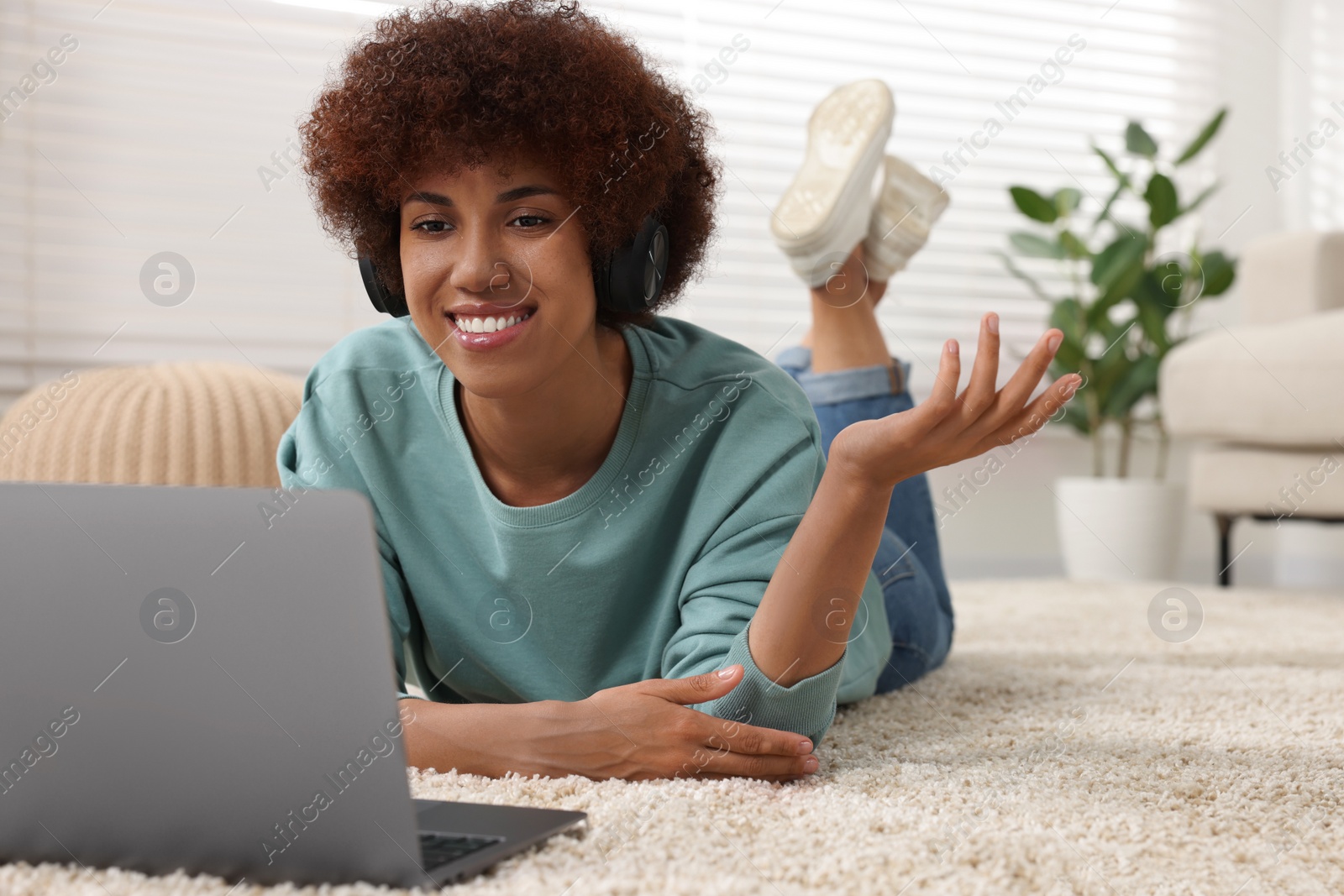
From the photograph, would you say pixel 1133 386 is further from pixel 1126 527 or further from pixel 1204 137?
pixel 1204 137

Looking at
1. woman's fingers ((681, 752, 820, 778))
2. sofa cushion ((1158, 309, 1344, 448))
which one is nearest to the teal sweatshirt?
woman's fingers ((681, 752, 820, 778))

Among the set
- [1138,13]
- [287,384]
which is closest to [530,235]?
[287,384]

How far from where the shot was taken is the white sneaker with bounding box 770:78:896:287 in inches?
56.6

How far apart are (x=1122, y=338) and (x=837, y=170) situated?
162cm

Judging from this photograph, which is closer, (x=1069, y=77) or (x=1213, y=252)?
(x=1213, y=252)

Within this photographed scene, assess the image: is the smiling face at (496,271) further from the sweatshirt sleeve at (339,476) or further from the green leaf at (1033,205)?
the green leaf at (1033,205)

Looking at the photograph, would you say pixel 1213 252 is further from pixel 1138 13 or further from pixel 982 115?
pixel 1138 13

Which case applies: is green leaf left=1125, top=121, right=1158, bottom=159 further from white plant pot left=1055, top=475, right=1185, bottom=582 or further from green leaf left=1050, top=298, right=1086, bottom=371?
white plant pot left=1055, top=475, right=1185, bottom=582

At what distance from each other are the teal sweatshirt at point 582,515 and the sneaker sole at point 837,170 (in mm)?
396

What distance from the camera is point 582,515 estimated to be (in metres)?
0.99

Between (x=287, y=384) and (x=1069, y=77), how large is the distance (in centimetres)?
272

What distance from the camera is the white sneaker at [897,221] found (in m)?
1.51

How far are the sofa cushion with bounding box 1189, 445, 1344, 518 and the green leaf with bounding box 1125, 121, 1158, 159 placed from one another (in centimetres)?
77

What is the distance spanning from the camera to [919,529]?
56.6 inches
